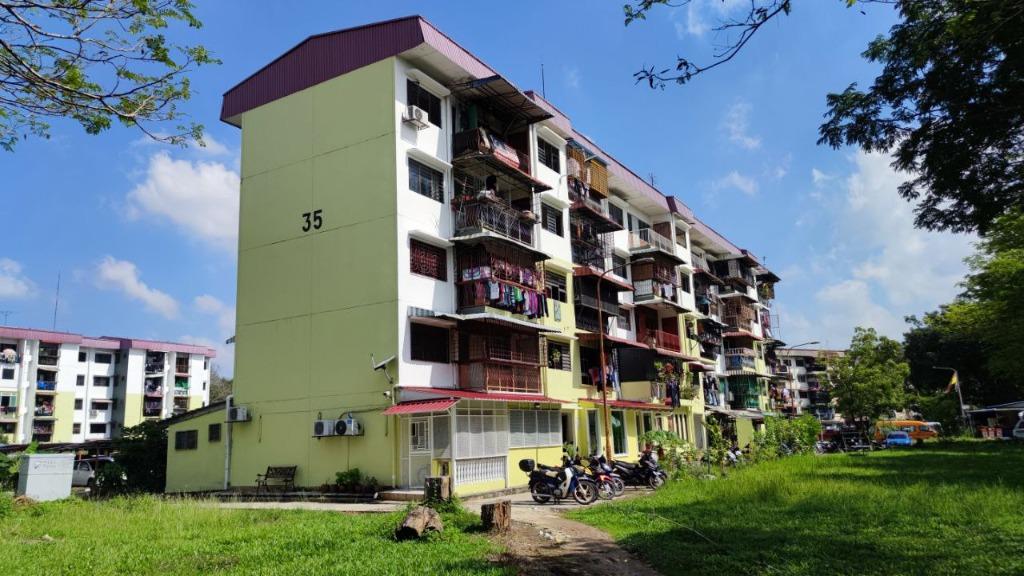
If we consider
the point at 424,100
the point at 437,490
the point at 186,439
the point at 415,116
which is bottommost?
the point at 437,490

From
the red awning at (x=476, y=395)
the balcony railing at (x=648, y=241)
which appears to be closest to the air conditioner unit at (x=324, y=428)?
the red awning at (x=476, y=395)

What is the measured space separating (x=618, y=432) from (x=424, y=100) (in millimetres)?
17159

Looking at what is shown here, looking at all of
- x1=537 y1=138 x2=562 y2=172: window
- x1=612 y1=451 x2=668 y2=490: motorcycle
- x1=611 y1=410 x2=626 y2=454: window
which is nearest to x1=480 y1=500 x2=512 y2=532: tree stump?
x1=612 y1=451 x2=668 y2=490: motorcycle

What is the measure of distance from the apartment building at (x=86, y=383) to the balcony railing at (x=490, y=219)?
2120 inches

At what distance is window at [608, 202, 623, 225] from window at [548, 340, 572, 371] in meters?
9.73

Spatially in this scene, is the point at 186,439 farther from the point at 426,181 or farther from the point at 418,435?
the point at 426,181

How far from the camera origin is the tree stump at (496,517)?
11461mm

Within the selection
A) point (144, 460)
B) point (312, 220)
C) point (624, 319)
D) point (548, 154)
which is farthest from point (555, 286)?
point (144, 460)

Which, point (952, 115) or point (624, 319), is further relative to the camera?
point (624, 319)

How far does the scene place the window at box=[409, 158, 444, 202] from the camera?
2294 centimetres

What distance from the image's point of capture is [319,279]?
22.9m

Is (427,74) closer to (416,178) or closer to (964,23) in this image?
(416,178)

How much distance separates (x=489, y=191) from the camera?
2397 cm

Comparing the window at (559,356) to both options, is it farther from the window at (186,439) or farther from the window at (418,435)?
the window at (186,439)
